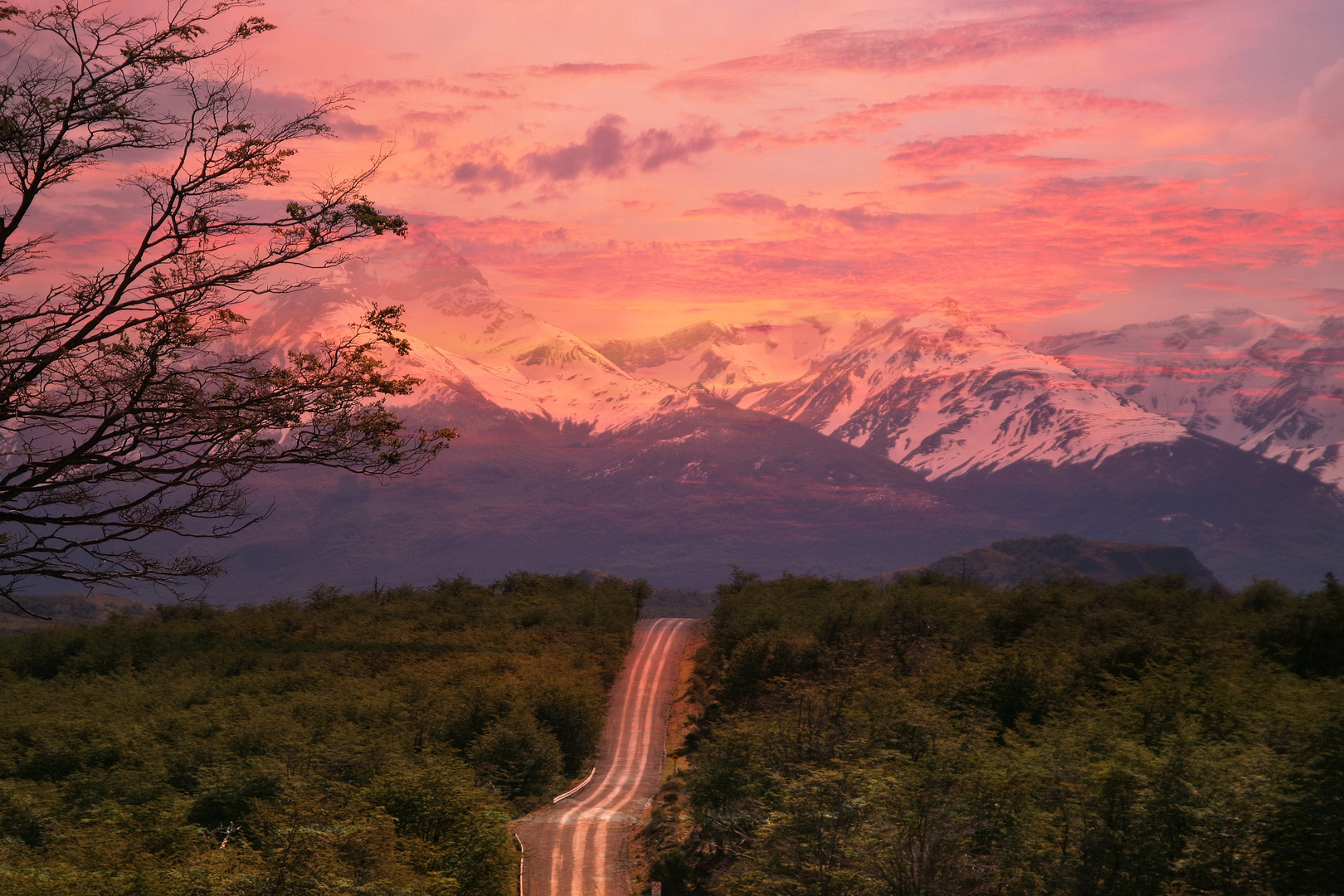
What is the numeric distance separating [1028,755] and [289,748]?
1597 inches

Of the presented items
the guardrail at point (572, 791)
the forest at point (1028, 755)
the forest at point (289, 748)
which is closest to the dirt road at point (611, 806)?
the guardrail at point (572, 791)

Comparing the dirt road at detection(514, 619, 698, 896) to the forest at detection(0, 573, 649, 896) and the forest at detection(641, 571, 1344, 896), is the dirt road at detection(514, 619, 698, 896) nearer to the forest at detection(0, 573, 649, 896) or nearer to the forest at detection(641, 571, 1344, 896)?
the forest at detection(0, 573, 649, 896)

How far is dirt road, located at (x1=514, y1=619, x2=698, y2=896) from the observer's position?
50625 mm

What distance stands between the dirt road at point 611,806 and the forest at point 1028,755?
2.81 metres

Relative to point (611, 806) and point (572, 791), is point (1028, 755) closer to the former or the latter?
point (611, 806)

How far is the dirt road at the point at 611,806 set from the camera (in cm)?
5062

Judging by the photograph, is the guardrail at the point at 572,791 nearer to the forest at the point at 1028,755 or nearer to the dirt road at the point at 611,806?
the dirt road at the point at 611,806

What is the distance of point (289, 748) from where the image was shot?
5634 centimetres

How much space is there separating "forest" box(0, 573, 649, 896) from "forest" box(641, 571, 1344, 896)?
39.2 feet

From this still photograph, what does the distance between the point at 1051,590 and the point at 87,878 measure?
88.2 meters

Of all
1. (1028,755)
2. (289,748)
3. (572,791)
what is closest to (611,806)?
(572,791)

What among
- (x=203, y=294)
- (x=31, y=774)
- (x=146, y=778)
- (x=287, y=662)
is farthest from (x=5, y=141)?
(x=287, y=662)

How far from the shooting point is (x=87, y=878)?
36.8 meters

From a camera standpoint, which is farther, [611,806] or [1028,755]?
[611,806]
